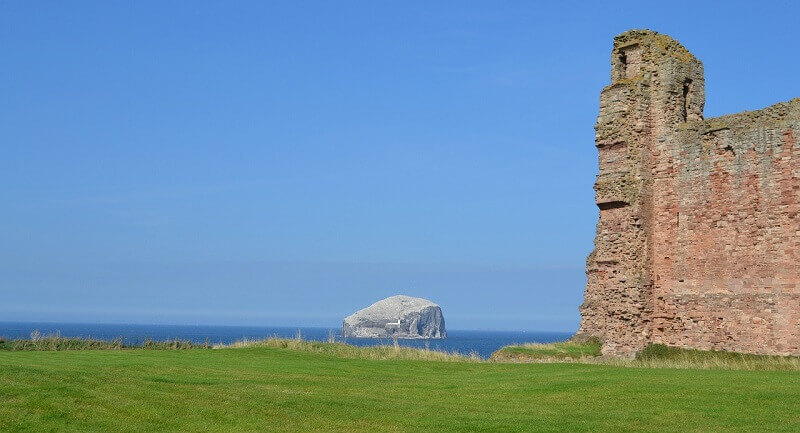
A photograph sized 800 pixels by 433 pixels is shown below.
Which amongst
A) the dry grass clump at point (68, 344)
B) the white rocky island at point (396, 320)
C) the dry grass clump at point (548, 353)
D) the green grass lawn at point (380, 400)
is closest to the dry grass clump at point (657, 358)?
the dry grass clump at point (548, 353)

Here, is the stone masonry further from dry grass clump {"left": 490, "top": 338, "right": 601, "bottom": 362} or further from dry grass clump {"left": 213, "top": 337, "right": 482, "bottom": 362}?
dry grass clump {"left": 213, "top": 337, "right": 482, "bottom": 362}

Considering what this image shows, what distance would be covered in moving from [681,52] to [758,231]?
22.7 ft

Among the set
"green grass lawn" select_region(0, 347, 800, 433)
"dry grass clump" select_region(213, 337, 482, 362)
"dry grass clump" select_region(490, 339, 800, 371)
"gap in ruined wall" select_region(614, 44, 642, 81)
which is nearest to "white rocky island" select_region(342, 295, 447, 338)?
"dry grass clump" select_region(213, 337, 482, 362)

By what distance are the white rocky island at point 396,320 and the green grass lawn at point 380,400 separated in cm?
14634

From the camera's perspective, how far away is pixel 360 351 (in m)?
31.0

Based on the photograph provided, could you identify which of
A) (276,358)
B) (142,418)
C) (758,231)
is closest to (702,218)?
(758,231)

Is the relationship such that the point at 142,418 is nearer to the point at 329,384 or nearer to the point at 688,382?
the point at 329,384

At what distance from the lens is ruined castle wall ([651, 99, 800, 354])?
26.4 metres

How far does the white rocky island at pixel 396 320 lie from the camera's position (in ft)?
557

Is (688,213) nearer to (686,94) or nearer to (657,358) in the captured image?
(686,94)

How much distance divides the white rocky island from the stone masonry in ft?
453

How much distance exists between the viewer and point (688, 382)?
18.9 meters

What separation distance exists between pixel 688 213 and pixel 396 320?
14700cm

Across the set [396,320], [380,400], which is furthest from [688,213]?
[396,320]
